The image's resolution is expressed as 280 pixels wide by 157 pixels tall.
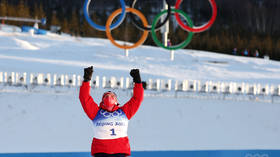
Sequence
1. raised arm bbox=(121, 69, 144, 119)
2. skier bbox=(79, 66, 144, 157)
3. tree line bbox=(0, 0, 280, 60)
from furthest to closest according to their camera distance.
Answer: tree line bbox=(0, 0, 280, 60) → raised arm bbox=(121, 69, 144, 119) → skier bbox=(79, 66, 144, 157)

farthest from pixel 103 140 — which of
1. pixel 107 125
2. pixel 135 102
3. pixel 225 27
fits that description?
pixel 225 27

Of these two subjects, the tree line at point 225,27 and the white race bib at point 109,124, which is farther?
the tree line at point 225,27

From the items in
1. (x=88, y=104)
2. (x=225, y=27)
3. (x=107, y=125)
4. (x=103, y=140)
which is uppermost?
(x=225, y=27)

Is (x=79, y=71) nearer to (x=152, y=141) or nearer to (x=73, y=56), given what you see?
(x=73, y=56)

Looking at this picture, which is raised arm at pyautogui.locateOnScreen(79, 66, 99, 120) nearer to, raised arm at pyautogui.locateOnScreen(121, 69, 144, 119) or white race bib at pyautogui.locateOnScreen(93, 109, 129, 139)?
white race bib at pyautogui.locateOnScreen(93, 109, 129, 139)

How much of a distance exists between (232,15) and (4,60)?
1593 inches

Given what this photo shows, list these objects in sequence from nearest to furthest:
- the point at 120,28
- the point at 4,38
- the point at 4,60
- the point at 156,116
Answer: the point at 156,116 → the point at 4,60 → the point at 4,38 → the point at 120,28

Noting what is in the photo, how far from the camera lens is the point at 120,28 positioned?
4950 cm

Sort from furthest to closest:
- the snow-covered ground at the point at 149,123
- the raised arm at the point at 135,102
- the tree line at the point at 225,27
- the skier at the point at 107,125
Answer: the tree line at the point at 225,27, the snow-covered ground at the point at 149,123, the raised arm at the point at 135,102, the skier at the point at 107,125

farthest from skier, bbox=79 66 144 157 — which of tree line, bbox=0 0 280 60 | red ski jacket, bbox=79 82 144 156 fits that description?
tree line, bbox=0 0 280 60

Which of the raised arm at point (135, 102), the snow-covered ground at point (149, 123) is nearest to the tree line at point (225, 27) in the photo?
the snow-covered ground at point (149, 123)

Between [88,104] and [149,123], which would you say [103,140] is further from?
[149,123]

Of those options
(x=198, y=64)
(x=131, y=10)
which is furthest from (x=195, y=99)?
(x=198, y=64)

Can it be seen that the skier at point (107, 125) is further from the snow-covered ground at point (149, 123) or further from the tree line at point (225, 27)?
the tree line at point (225, 27)
